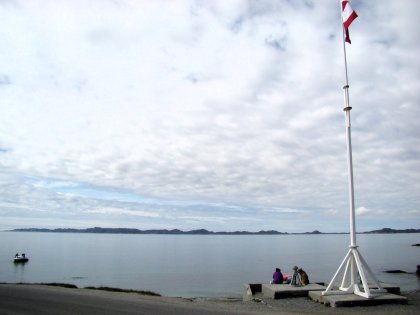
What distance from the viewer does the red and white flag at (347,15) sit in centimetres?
1514

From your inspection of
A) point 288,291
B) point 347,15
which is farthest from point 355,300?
point 347,15

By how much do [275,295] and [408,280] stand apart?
34.8 metres

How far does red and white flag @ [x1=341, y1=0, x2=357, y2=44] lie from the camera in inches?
596

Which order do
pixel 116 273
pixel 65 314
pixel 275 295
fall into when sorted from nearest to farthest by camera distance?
1. pixel 65 314
2. pixel 275 295
3. pixel 116 273

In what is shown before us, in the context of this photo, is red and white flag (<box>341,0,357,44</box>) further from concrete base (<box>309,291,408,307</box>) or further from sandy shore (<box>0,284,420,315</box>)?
sandy shore (<box>0,284,420,315</box>)

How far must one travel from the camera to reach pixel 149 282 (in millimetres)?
43844

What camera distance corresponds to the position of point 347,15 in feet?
50.2

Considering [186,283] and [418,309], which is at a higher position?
[418,309]

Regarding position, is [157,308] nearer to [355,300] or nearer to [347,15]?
[355,300]

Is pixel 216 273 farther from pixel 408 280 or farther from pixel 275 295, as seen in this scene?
pixel 275 295

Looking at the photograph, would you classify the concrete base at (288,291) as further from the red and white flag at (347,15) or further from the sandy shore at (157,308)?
the red and white flag at (347,15)

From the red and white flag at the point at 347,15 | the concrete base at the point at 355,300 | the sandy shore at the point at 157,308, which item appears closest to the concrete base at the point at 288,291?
the sandy shore at the point at 157,308

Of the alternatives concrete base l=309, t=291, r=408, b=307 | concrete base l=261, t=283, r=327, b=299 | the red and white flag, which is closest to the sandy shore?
concrete base l=309, t=291, r=408, b=307

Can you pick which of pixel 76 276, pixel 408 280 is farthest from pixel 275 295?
pixel 76 276
